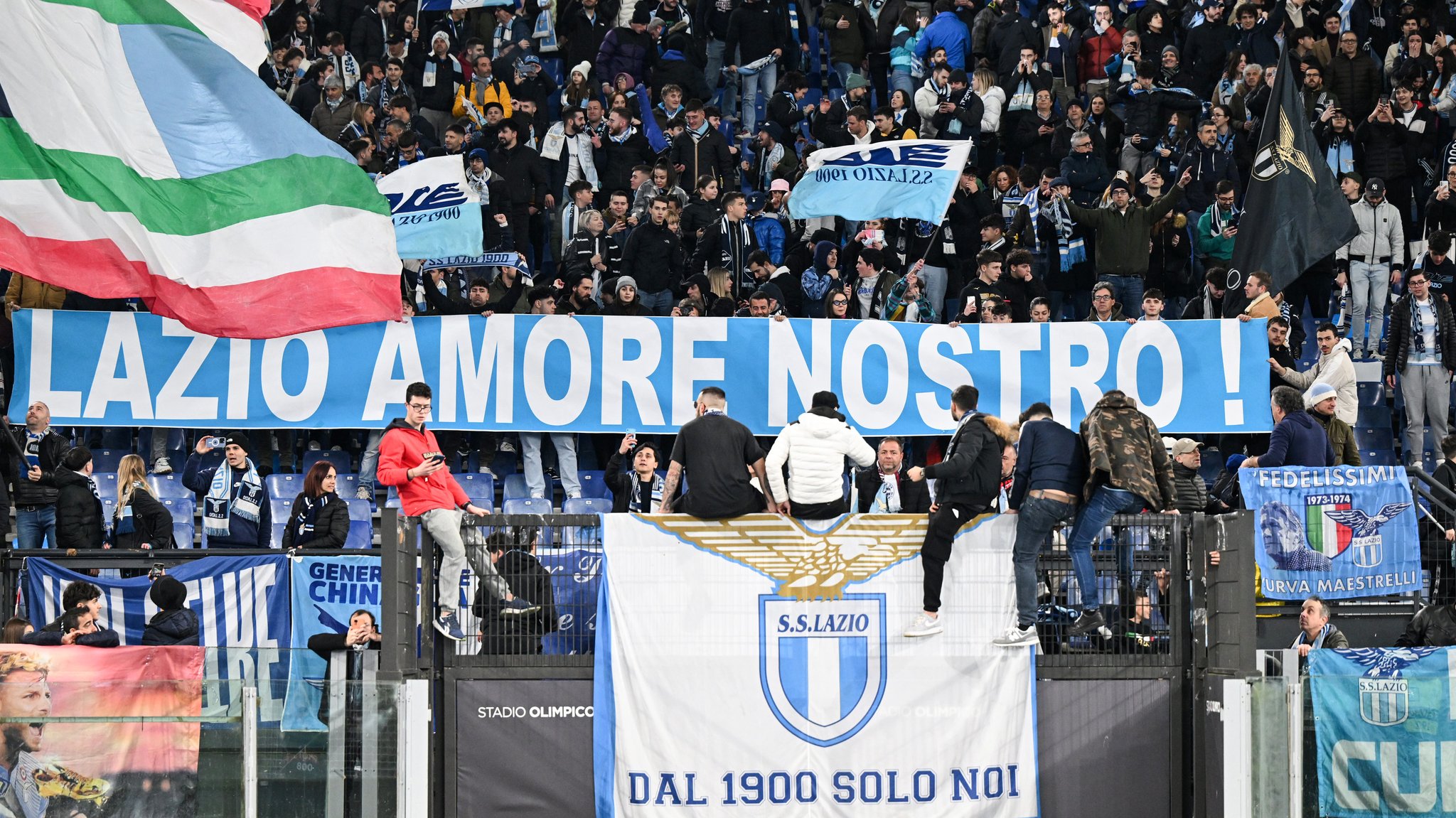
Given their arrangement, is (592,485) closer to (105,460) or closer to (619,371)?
(619,371)

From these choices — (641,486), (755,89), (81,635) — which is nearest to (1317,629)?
(641,486)

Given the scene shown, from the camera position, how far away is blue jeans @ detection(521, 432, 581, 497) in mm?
→ 16984

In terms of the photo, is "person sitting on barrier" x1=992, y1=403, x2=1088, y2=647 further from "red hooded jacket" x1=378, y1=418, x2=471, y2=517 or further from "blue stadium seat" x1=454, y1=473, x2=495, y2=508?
"blue stadium seat" x1=454, y1=473, x2=495, y2=508

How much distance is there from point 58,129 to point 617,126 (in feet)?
24.3

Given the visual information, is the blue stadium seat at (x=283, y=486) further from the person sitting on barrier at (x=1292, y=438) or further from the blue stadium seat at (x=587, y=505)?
the person sitting on barrier at (x=1292, y=438)

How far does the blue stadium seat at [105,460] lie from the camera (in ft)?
56.9

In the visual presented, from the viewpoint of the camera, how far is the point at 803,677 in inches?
459

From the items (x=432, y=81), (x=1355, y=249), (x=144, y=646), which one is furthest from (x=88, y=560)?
(x=1355, y=249)

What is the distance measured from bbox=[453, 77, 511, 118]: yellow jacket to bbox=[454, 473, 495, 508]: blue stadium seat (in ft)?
23.3

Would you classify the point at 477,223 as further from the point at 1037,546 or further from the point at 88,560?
the point at 1037,546

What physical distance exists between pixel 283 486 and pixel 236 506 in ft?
4.86

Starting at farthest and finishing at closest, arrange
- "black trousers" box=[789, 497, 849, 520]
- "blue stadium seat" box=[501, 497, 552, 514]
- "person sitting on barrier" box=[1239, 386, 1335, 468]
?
"blue stadium seat" box=[501, 497, 552, 514], "person sitting on barrier" box=[1239, 386, 1335, 468], "black trousers" box=[789, 497, 849, 520]

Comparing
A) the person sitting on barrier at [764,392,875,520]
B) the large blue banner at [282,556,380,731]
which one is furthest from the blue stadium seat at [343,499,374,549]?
the person sitting on barrier at [764,392,875,520]

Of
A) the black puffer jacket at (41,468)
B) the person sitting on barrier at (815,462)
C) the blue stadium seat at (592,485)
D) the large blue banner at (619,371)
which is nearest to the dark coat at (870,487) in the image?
the large blue banner at (619,371)
